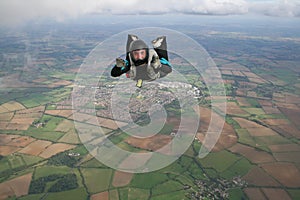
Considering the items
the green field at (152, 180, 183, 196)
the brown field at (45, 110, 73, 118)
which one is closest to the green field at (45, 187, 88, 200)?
the green field at (152, 180, 183, 196)

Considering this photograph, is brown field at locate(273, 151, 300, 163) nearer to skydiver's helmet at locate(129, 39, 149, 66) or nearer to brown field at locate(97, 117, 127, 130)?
brown field at locate(97, 117, 127, 130)

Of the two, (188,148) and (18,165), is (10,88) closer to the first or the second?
(18,165)

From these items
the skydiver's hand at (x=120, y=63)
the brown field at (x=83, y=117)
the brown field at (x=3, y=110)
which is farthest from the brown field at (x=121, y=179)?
the brown field at (x=3, y=110)

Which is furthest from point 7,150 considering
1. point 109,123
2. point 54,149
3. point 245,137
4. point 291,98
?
point 291,98

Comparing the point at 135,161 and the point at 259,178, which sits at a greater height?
the point at 135,161

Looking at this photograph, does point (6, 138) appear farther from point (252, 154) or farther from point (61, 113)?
point (252, 154)

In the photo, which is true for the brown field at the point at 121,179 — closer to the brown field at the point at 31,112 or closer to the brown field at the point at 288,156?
the brown field at the point at 288,156
